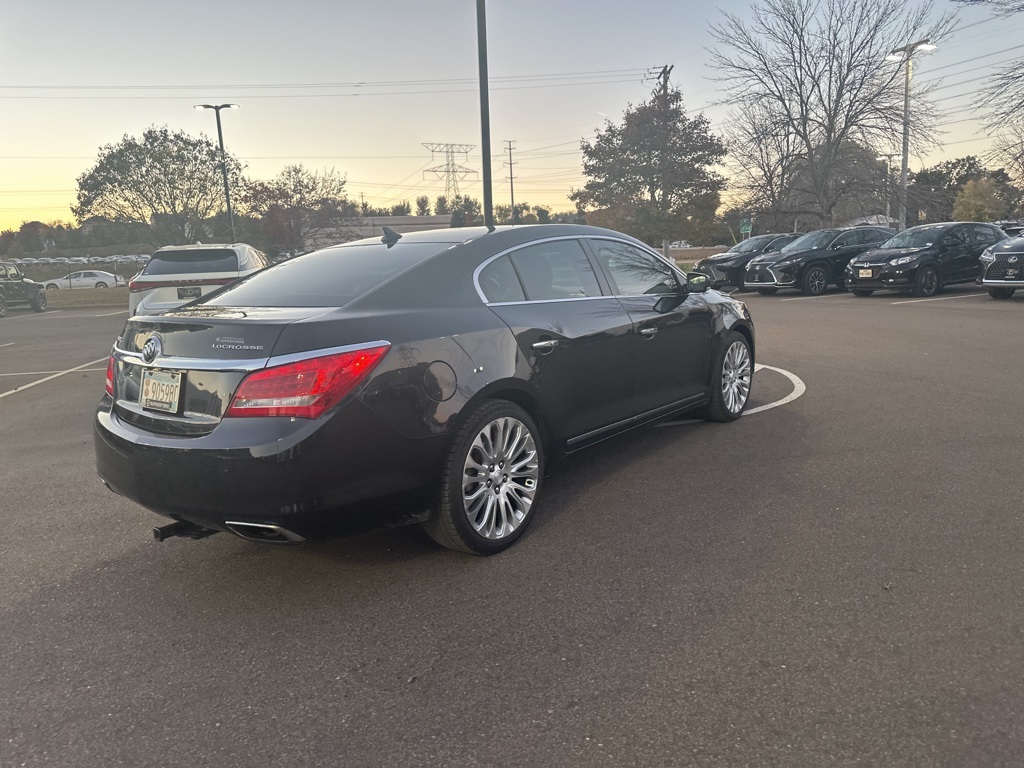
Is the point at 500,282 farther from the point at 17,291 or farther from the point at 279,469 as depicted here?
the point at 17,291

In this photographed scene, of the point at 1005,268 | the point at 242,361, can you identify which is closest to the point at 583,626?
the point at 242,361

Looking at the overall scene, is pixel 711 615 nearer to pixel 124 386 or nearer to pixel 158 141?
pixel 124 386

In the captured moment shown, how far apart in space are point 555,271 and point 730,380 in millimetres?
2202

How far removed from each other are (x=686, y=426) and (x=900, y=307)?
10751mm

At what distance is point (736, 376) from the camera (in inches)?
239

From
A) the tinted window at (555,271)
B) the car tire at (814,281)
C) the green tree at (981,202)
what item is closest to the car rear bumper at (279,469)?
the tinted window at (555,271)

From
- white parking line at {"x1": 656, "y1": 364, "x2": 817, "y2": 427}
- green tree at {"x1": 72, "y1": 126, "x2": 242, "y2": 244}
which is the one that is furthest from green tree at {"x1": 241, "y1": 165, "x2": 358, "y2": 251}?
white parking line at {"x1": 656, "y1": 364, "x2": 817, "y2": 427}

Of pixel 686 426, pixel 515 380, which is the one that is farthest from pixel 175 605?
pixel 686 426

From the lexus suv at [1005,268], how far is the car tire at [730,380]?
11327mm

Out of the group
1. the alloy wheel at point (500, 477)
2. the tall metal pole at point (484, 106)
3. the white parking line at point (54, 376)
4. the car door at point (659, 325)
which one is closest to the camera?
the alloy wheel at point (500, 477)

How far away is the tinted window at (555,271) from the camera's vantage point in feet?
13.9

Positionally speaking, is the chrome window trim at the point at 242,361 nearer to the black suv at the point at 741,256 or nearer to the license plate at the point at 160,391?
the license plate at the point at 160,391

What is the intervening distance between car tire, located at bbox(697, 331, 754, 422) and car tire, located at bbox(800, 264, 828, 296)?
13450mm

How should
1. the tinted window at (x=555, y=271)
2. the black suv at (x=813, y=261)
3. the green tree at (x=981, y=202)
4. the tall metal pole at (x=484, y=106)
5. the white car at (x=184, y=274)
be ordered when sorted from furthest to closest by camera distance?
the green tree at (x=981, y=202)
the black suv at (x=813, y=261)
the tall metal pole at (x=484, y=106)
the white car at (x=184, y=274)
the tinted window at (x=555, y=271)
